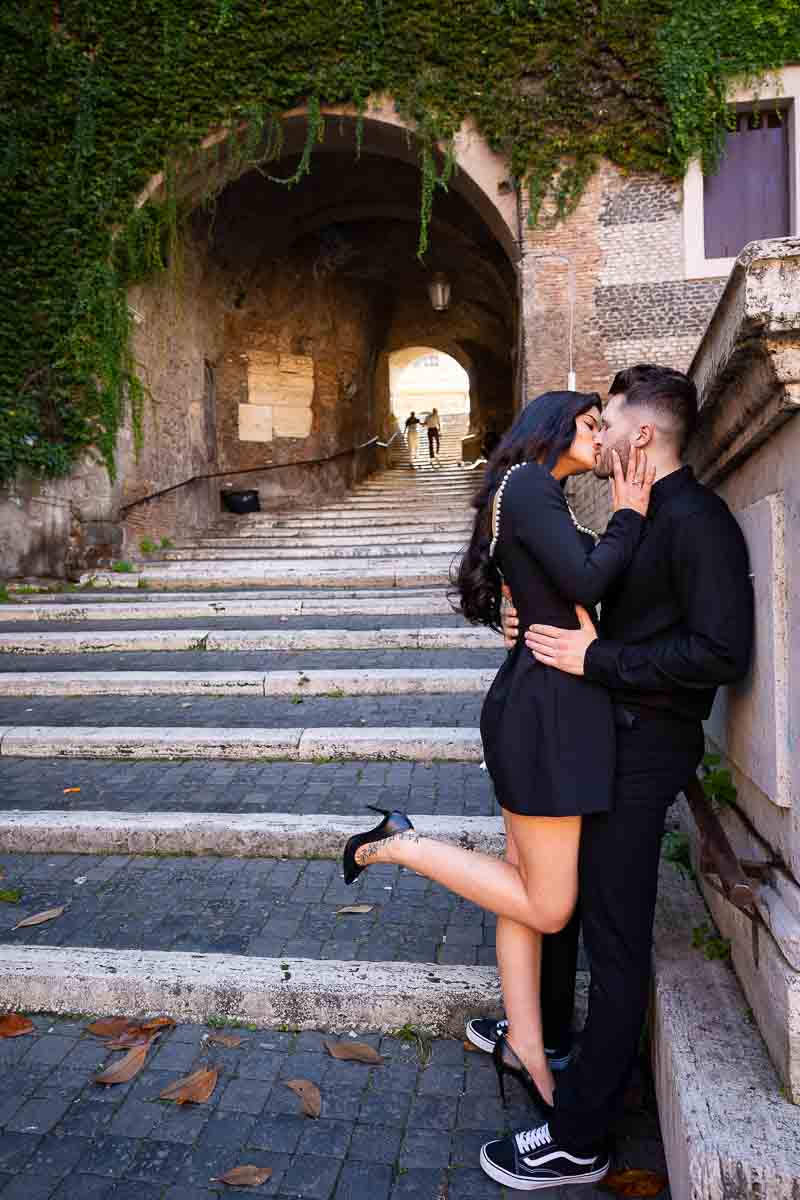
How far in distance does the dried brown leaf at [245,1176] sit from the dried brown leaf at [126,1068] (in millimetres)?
503

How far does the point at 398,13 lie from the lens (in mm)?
10266

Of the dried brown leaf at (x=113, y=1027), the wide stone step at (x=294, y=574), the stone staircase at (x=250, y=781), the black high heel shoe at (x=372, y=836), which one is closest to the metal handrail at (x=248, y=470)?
the wide stone step at (x=294, y=574)

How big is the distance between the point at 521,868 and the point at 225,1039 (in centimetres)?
119

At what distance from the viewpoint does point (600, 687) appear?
6.55ft

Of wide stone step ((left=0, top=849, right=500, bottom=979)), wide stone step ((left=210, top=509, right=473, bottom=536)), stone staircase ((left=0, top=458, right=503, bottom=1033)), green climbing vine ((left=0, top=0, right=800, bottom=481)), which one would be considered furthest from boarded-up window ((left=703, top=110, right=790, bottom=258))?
wide stone step ((left=0, top=849, right=500, bottom=979))

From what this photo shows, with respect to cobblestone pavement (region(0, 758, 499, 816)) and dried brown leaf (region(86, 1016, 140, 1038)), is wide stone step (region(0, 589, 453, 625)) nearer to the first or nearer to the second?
cobblestone pavement (region(0, 758, 499, 816))

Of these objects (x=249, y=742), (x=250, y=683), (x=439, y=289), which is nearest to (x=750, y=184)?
(x=439, y=289)

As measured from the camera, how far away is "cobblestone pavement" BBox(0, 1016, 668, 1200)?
→ 2014mm

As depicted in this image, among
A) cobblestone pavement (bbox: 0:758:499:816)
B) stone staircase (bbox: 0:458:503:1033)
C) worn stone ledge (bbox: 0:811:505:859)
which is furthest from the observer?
cobblestone pavement (bbox: 0:758:499:816)

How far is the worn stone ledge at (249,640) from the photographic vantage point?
6.78 metres

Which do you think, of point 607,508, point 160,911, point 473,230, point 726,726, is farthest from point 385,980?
point 473,230

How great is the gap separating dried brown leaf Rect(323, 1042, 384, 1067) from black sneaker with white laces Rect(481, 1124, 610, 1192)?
0.55m

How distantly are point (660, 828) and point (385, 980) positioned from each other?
1.20m

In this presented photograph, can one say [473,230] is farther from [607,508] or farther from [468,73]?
[607,508]
